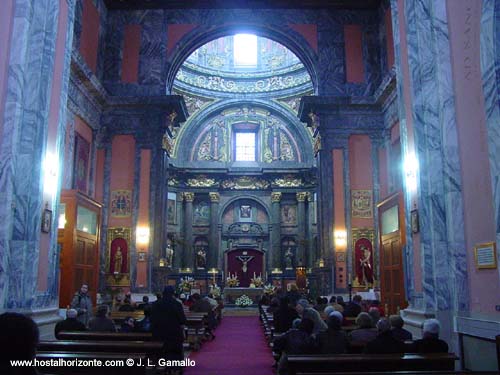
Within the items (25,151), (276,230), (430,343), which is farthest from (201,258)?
(430,343)

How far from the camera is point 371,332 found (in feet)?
Answer: 20.4

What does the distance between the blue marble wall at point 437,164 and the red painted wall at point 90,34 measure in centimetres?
1116

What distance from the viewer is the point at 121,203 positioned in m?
16.8

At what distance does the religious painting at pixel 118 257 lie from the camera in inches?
642

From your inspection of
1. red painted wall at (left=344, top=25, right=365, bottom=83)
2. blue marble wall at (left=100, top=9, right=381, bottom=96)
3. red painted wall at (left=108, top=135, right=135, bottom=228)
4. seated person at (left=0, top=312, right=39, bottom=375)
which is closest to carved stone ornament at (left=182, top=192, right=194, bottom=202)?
blue marble wall at (left=100, top=9, right=381, bottom=96)

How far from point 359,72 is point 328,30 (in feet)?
6.52

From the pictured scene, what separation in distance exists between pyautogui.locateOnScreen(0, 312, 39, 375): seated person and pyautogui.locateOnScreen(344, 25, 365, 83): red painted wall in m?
16.8

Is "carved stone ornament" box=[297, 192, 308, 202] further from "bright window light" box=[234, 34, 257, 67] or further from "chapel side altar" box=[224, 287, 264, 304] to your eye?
"bright window light" box=[234, 34, 257, 67]

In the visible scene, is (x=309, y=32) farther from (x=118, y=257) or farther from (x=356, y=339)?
(x=356, y=339)

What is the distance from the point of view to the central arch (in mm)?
18266

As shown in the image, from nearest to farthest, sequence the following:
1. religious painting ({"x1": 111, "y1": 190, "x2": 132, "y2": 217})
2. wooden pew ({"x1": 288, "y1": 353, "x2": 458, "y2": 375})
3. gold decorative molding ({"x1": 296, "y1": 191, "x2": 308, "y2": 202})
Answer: wooden pew ({"x1": 288, "y1": 353, "x2": 458, "y2": 375}), religious painting ({"x1": 111, "y1": 190, "x2": 132, "y2": 217}), gold decorative molding ({"x1": 296, "y1": 191, "x2": 308, "y2": 202})

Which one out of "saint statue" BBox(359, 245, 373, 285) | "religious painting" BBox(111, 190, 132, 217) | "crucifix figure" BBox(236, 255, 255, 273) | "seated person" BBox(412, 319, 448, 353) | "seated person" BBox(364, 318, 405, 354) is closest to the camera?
"seated person" BBox(364, 318, 405, 354)

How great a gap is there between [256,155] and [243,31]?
1404 centimetres

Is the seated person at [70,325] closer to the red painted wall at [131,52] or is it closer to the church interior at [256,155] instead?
the church interior at [256,155]
